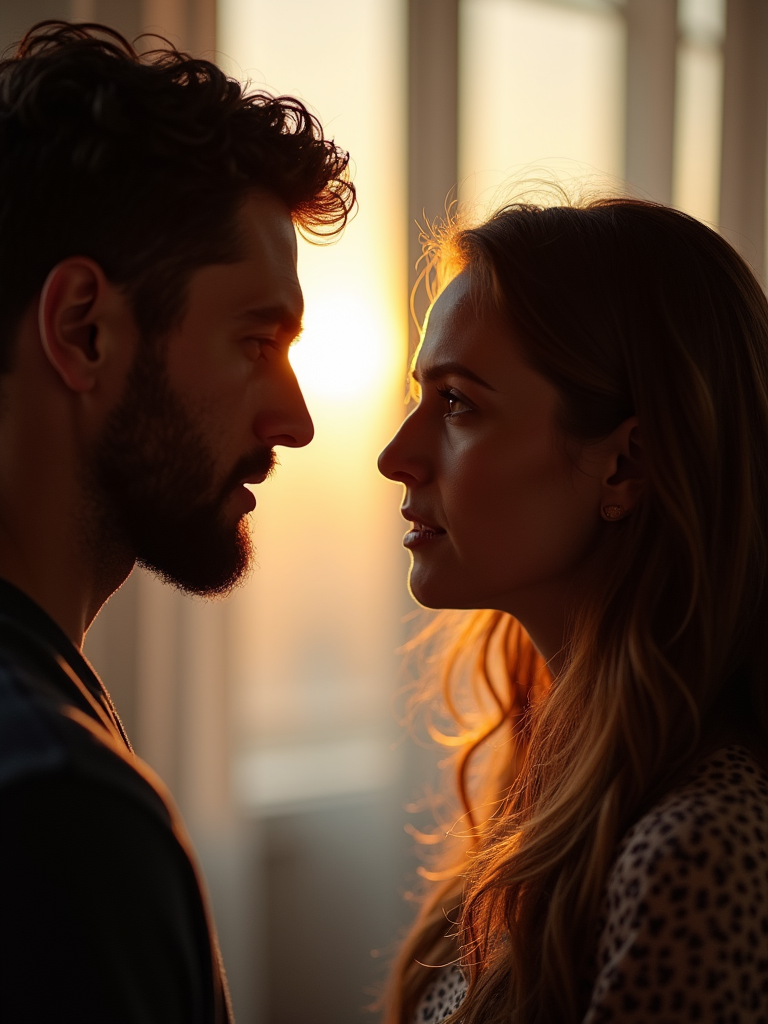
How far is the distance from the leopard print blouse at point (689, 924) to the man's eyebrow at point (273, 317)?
0.67 metres

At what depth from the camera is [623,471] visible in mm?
1133

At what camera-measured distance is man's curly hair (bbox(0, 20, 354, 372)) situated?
939 millimetres


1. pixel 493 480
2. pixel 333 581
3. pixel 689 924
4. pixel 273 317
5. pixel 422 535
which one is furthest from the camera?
pixel 333 581

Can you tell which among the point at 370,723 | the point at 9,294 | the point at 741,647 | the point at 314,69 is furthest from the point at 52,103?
the point at 370,723

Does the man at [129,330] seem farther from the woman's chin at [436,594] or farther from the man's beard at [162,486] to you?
the woman's chin at [436,594]

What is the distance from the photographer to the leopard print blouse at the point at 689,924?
76 cm

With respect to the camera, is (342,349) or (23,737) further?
(342,349)

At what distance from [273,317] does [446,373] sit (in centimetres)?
28

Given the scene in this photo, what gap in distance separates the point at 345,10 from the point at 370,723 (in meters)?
1.77

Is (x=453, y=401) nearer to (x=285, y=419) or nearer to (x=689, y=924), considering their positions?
(x=285, y=419)

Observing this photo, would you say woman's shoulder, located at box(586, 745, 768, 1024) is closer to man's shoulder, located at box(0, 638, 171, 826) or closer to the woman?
the woman

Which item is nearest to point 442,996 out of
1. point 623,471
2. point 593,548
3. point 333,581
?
point 593,548

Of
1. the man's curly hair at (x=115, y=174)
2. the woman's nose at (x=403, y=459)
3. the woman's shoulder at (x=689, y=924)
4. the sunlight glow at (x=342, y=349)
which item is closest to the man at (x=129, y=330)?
the man's curly hair at (x=115, y=174)

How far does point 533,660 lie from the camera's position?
1463 millimetres
